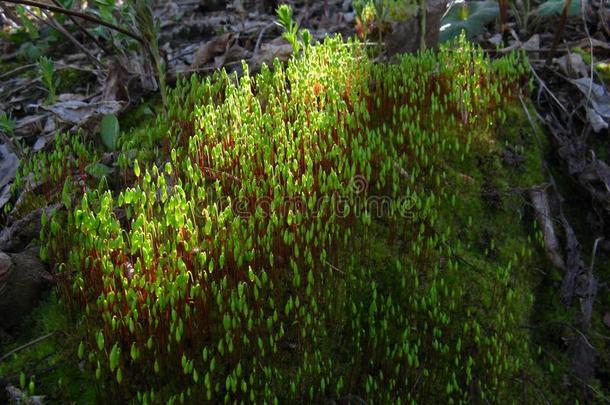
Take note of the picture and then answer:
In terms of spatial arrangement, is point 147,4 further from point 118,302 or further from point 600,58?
point 600,58

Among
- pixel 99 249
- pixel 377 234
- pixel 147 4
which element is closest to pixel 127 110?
pixel 147 4

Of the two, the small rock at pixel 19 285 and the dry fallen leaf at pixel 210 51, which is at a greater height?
the dry fallen leaf at pixel 210 51

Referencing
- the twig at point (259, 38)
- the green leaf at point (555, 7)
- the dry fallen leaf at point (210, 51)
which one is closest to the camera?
the green leaf at point (555, 7)

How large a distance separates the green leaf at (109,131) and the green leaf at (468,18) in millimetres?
2947

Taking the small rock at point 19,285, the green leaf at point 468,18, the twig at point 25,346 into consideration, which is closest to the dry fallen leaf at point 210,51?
the green leaf at point 468,18

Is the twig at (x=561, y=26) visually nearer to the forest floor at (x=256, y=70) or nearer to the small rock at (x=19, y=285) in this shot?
the forest floor at (x=256, y=70)

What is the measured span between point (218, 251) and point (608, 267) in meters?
2.19

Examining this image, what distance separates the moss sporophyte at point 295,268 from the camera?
2312 millimetres

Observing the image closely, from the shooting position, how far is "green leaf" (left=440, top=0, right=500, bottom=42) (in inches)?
186

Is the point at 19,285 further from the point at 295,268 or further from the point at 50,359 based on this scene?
the point at 295,268

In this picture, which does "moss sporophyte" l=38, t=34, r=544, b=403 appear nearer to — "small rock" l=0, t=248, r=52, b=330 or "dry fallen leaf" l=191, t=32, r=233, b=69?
"small rock" l=0, t=248, r=52, b=330

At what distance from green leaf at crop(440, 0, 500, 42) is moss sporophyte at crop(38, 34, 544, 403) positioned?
1.49 metres

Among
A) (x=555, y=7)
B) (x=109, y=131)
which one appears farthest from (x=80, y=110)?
(x=555, y=7)

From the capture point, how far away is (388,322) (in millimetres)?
2605
